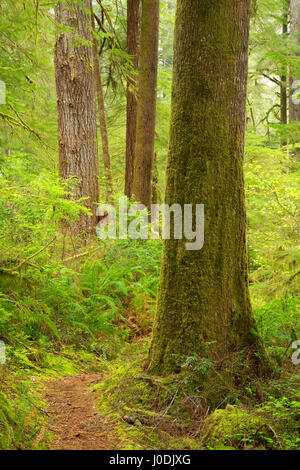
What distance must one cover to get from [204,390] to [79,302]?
2.96 meters

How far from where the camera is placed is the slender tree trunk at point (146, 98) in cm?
888

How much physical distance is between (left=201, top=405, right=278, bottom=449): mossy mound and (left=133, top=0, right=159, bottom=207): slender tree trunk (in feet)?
22.7

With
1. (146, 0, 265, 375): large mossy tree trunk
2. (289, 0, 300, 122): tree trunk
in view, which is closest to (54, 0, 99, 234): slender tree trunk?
(146, 0, 265, 375): large mossy tree trunk

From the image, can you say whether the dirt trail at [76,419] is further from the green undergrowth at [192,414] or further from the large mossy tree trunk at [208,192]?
the large mossy tree trunk at [208,192]

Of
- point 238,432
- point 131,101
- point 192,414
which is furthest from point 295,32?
point 238,432

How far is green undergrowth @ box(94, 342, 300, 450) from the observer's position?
265cm

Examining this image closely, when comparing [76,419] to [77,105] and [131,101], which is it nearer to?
[77,105]

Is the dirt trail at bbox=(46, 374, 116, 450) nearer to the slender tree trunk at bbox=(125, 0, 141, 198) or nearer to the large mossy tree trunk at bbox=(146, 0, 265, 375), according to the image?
the large mossy tree trunk at bbox=(146, 0, 265, 375)

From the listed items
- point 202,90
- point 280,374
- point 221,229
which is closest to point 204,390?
point 280,374

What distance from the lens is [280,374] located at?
3537 mm

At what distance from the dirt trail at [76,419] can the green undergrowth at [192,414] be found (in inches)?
3.9

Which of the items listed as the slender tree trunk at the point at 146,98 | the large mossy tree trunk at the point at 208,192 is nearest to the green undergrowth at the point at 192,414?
the large mossy tree trunk at the point at 208,192
